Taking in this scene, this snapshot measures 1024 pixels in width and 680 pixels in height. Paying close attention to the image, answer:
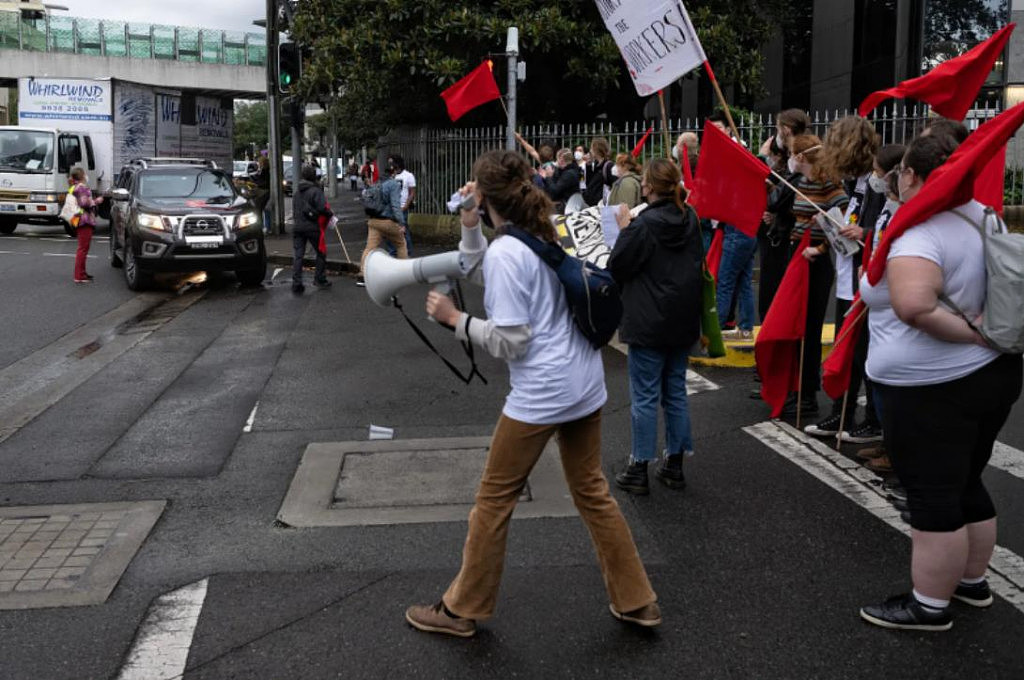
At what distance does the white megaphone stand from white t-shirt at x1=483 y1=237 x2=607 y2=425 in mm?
121

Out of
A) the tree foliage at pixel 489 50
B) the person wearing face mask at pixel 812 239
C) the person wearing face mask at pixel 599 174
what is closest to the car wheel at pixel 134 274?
the tree foliage at pixel 489 50

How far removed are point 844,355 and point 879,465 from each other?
2.20 ft

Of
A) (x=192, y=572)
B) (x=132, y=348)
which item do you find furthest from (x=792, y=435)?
(x=132, y=348)

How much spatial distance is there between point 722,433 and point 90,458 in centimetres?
402

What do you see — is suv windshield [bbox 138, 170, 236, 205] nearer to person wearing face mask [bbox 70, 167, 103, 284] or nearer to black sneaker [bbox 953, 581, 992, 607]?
person wearing face mask [bbox 70, 167, 103, 284]

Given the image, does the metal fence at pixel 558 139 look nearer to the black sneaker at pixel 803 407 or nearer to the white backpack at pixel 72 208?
the white backpack at pixel 72 208

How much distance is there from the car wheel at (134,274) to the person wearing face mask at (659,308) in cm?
1041

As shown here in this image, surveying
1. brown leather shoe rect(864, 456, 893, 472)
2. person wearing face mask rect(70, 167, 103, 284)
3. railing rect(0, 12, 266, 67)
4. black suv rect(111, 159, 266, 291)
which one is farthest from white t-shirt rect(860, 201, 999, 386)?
railing rect(0, 12, 266, 67)

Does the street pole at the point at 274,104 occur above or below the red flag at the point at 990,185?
above

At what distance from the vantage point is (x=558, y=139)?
59.7ft

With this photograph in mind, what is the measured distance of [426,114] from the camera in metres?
21.3

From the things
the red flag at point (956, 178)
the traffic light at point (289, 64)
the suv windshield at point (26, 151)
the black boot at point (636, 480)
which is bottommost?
the black boot at point (636, 480)

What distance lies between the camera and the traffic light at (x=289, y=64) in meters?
20.3

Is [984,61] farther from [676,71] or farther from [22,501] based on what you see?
[22,501]
